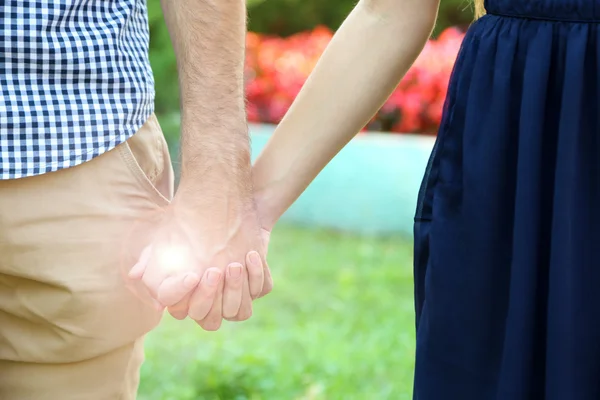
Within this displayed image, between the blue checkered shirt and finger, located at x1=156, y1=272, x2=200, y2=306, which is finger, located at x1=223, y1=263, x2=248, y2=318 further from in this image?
the blue checkered shirt

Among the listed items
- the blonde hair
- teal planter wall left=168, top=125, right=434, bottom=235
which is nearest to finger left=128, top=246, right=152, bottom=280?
the blonde hair

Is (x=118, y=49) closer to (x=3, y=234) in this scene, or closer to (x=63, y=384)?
(x=3, y=234)

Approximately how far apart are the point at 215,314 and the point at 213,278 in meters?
0.09

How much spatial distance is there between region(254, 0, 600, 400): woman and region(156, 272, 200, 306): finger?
0.43 metres

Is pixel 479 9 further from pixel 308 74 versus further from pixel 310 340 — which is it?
pixel 308 74

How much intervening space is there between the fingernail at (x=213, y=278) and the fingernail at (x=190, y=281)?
2cm

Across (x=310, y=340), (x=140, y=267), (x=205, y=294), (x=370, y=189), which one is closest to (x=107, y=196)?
(x=140, y=267)

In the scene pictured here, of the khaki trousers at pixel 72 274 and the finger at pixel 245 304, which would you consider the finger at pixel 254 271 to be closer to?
the finger at pixel 245 304

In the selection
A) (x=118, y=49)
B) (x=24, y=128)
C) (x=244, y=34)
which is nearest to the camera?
(x=24, y=128)

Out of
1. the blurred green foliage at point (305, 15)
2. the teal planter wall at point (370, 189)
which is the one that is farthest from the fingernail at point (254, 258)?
the blurred green foliage at point (305, 15)

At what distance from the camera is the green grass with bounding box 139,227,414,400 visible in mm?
3527

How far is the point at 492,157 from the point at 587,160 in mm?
125

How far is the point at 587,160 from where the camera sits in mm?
1268

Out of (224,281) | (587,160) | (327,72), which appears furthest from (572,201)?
(224,281)
